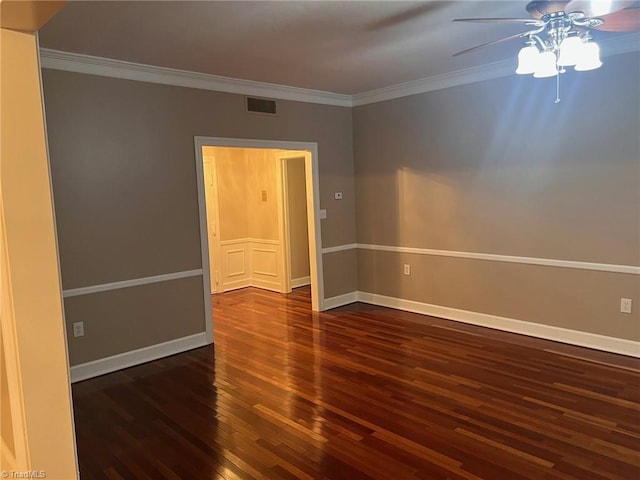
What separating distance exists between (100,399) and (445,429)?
2.51m

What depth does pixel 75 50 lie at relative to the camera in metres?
3.60

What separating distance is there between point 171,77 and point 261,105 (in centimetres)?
101

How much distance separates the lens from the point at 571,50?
2.51 metres

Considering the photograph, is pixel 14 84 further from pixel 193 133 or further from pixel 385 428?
pixel 193 133

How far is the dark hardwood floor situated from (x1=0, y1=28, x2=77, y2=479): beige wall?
3.22 ft

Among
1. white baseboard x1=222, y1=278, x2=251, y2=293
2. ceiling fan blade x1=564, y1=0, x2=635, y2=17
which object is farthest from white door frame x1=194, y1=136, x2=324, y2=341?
ceiling fan blade x1=564, y1=0, x2=635, y2=17

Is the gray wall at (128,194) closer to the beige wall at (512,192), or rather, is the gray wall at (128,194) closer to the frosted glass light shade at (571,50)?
the beige wall at (512,192)

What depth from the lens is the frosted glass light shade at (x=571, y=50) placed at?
2506mm

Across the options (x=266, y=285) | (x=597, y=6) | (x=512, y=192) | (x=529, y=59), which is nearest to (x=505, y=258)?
(x=512, y=192)

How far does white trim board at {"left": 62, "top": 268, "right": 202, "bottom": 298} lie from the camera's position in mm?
3865

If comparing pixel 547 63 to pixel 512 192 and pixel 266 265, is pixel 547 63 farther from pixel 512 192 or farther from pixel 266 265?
pixel 266 265

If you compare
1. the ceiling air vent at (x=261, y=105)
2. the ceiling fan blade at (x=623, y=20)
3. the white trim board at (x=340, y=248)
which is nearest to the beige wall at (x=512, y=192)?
the white trim board at (x=340, y=248)

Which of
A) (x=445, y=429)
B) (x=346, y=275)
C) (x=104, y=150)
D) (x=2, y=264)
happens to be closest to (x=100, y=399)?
(x=104, y=150)

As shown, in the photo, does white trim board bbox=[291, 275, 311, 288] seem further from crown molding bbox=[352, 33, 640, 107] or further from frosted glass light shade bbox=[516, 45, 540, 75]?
frosted glass light shade bbox=[516, 45, 540, 75]
